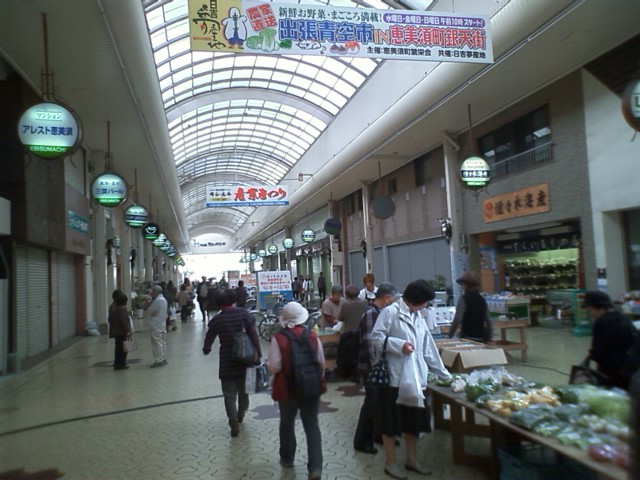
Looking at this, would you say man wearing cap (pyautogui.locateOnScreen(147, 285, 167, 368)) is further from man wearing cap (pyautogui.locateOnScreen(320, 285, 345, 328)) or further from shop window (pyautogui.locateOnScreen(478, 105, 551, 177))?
shop window (pyautogui.locateOnScreen(478, 105, 551, 177))

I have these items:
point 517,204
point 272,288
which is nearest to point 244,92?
point 272,288

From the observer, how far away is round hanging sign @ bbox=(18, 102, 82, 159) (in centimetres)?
709

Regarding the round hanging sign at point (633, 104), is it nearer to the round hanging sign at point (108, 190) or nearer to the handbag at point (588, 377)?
the handbag at point (588, 377)

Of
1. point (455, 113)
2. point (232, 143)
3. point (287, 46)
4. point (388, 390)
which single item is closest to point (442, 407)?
point (388, 390)

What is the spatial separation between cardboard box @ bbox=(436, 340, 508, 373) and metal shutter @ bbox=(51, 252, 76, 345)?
10.0m

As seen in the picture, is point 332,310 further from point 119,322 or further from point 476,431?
point 476,431

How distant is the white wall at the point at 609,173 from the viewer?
930 centimetres

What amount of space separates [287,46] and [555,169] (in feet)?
24.0

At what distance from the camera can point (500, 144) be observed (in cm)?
1346

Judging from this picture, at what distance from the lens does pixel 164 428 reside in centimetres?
562

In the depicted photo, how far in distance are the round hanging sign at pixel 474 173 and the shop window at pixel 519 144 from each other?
4.66 ft

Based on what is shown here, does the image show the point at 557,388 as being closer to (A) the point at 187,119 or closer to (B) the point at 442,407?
(B) the point at 442,407

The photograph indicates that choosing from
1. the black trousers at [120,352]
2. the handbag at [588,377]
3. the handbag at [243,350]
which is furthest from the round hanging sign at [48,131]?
the handbag at [588,377]

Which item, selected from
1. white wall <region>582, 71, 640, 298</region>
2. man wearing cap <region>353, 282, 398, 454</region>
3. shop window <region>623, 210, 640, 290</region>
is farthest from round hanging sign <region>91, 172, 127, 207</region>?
shop window <region>623, 210, 640, 290</region>
